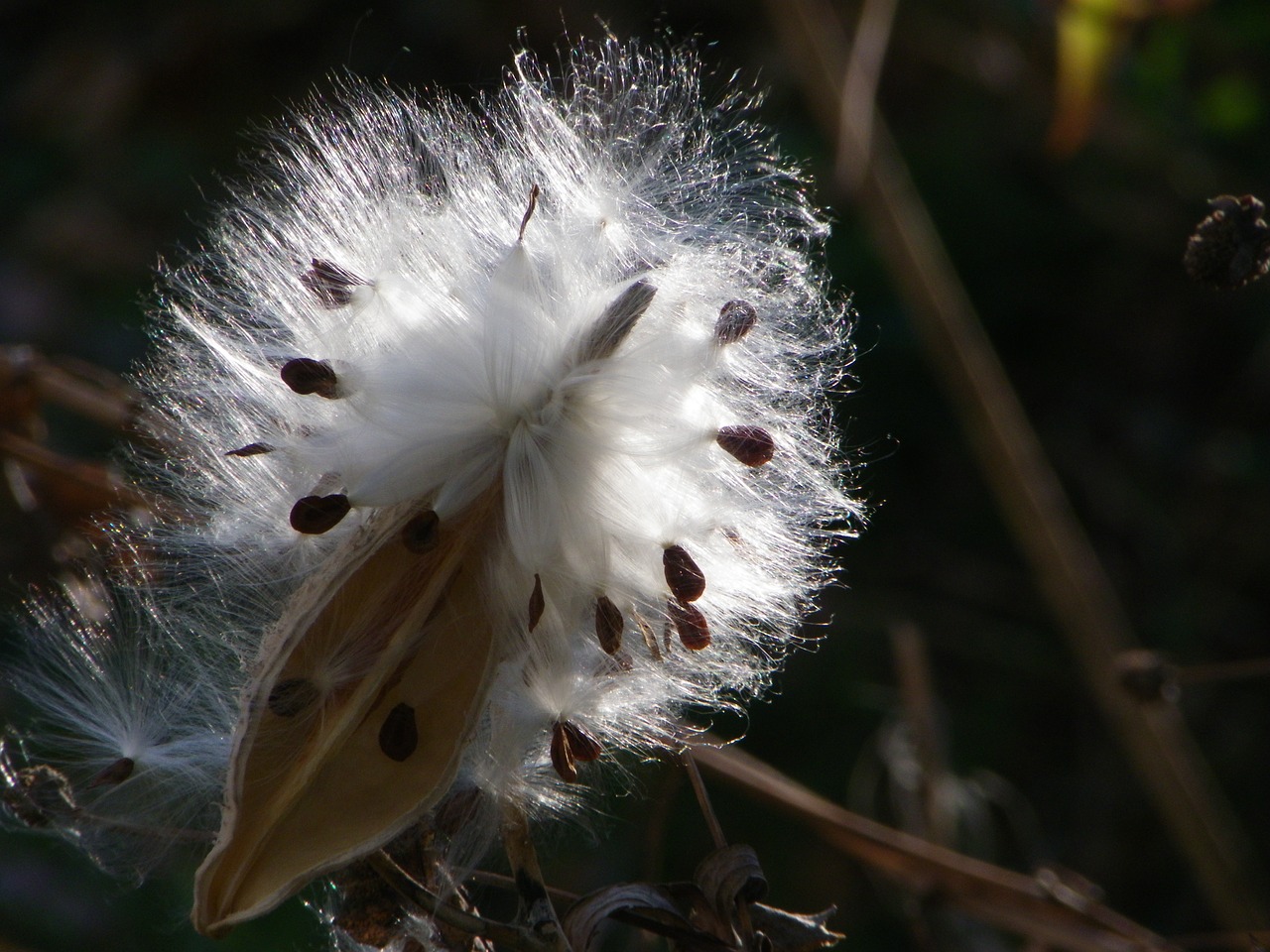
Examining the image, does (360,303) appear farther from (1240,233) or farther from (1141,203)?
(1141,203)

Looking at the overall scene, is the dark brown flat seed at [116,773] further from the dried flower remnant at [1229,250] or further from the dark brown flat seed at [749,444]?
the dried flower remnant at [1229,250]

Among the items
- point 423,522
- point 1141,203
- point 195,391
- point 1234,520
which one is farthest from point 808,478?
point 1141,203

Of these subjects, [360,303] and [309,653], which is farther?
[360,303]

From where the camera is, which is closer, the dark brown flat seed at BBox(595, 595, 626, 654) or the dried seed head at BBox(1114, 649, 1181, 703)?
the dark brown flat seed at BBox(595, 595, 626, 654)

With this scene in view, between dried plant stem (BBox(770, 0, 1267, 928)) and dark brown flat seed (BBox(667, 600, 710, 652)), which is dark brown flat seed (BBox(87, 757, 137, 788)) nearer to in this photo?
dark brown flat seed (BBox(667, 600, 710, 652))

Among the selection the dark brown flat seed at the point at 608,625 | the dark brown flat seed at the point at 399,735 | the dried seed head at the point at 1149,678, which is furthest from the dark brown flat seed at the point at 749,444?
the dried seed head at the point at 1149,678

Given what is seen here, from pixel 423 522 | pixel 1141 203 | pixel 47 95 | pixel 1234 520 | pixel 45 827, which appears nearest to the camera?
pixel 423 522

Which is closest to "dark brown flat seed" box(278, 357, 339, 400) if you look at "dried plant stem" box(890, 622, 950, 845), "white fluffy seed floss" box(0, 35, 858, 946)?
"white fluffy seed floss" box(0, 35, 858, 946)
